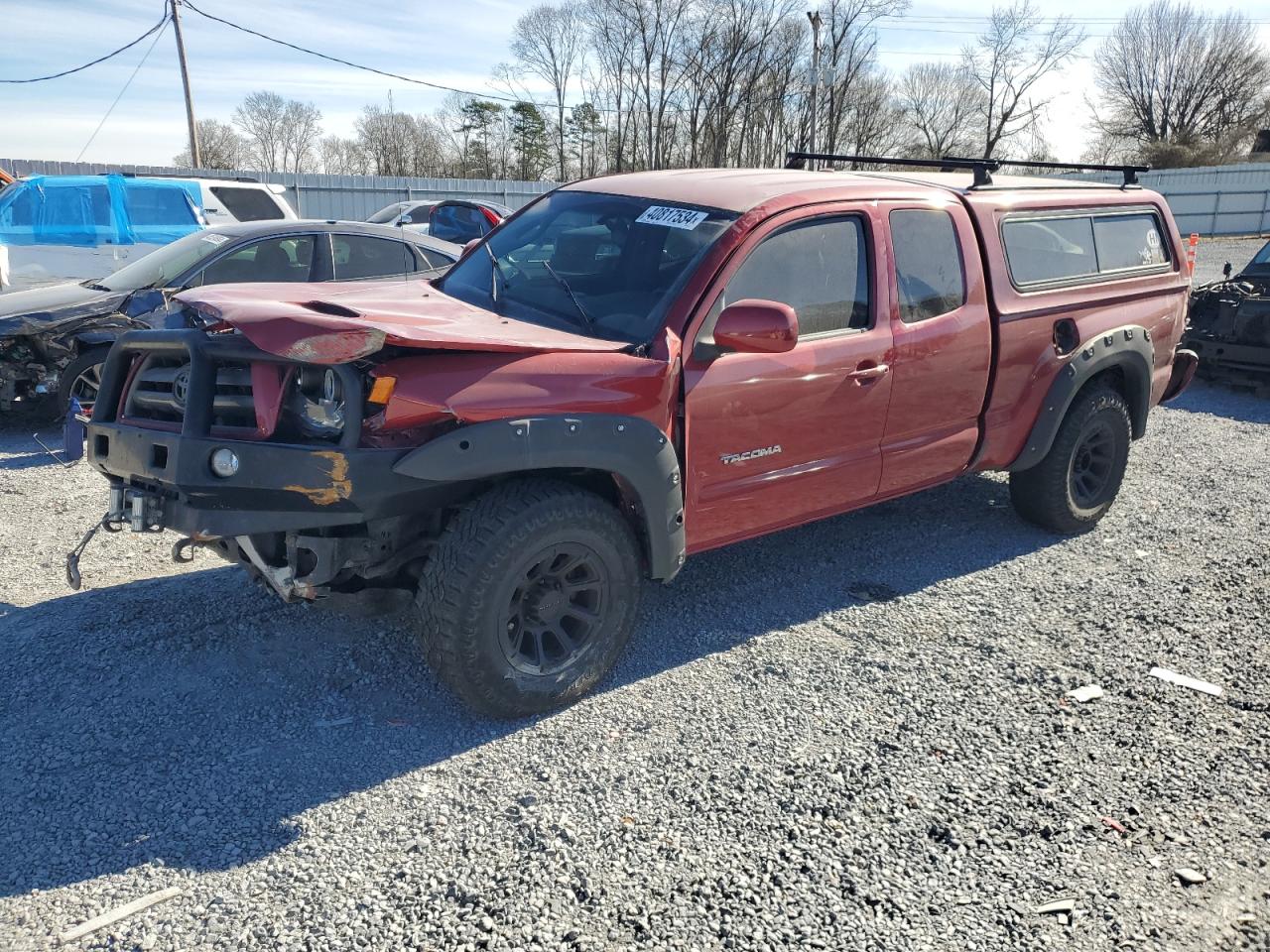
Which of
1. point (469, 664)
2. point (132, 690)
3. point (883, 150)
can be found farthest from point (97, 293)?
point (883, 150)

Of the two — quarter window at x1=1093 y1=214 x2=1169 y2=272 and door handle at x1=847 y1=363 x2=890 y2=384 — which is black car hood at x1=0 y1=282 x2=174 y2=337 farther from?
quarter window at x1=1093 y1=214 x2=1169 y2=272

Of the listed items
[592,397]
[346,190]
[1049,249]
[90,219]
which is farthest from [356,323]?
[346,190]

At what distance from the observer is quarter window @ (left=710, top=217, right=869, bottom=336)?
400 centimetres

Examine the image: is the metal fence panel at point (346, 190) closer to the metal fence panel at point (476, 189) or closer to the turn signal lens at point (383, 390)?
the metal fence panel at point (476, 189)

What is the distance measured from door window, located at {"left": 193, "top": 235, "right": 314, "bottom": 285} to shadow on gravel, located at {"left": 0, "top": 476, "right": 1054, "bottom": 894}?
11.3ft

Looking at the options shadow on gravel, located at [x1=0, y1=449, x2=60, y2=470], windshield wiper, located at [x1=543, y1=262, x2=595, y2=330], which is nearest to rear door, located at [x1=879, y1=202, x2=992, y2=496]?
windshield wiper, located at [x1=543, y1=262, x2=595, y2=330]

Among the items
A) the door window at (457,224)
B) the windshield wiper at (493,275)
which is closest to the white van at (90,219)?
the door window at (457,224)

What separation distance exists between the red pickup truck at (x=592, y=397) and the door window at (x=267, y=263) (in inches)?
133

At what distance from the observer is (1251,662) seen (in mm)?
4246

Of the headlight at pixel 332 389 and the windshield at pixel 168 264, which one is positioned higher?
the windshield at pixel 168 264

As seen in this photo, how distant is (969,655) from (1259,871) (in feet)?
4.74

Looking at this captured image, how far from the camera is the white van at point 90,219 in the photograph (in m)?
12.3

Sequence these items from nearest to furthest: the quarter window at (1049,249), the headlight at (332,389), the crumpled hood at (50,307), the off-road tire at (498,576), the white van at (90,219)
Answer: the headlight at (332,389) < the off-road tire at (498,576) < the quarter window at (1049,249) < the crumpled hood at (50,307) < the white van at (90,219)

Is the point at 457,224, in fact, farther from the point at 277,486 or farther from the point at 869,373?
the point at 277,486
